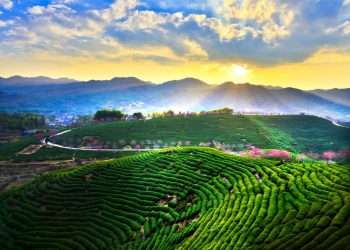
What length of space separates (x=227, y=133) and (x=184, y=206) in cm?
9754

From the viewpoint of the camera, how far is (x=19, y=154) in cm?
11050

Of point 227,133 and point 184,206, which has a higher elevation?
A: point 227,133

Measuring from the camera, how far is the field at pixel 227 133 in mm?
118938

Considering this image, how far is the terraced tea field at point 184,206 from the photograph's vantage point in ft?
74.1

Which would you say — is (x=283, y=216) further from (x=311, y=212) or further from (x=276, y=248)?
(x=276, y=248)

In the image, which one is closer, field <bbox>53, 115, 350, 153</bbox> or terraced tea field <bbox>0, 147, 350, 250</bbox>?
terraced tea field <bbox>0, 147, 350, 250</bbox>

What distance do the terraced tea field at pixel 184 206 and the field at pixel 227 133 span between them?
66.6m

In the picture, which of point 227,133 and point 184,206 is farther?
point 227,133

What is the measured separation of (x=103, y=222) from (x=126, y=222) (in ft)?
12.8

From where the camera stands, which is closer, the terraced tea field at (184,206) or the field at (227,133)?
the terraced tea field at (184,206)

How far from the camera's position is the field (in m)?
119

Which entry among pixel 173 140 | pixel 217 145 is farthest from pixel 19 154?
pixel 217 145

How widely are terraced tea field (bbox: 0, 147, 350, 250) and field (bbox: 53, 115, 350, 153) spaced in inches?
2624

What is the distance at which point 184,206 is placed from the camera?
3691cm
